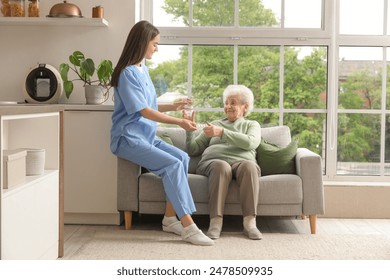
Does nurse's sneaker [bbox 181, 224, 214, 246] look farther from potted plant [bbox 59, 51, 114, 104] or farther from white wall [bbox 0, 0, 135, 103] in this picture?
white wall [bbox 0, 0, 135, 103]

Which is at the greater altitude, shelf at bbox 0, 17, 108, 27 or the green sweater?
shelf at bbox 0, 17, 108, 27

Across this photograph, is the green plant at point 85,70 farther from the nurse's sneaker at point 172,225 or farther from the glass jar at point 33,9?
the nurse's sneaker at point 172,225

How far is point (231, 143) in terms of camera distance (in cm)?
468

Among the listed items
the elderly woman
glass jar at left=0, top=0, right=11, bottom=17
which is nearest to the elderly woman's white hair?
the elderly woman

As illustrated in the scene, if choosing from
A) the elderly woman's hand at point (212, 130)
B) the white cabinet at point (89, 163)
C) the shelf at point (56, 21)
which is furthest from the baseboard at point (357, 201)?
the shelf at point (56, 21)

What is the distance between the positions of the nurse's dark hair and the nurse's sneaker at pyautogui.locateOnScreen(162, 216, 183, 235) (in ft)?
3.13

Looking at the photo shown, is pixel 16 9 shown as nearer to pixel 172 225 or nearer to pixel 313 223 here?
pixel 172 225

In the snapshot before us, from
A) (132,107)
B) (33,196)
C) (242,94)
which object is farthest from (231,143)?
(33,196)

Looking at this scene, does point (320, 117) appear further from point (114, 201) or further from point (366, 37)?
point (114, 201)

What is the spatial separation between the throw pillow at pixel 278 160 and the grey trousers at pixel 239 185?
29cm

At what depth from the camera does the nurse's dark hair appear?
14.9 feet

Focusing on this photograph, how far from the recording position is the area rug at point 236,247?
3947mm

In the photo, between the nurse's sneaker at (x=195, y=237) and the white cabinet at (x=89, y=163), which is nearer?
the nurse's sneaker at (x=195, y=237)

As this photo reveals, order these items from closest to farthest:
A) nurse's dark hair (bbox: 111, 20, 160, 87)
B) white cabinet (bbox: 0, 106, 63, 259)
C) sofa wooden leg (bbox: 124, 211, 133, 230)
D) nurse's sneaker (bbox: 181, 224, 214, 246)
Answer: white cabinet (bbox: 0, 106, 63, 259) → nurse's sneaker (bbox: 181, 224, 214, 246) → nurse's dark hair (bbox: 111, 20, 160, 87) → sofa wooden leg (bbox: 124, 211, 133, 230)
